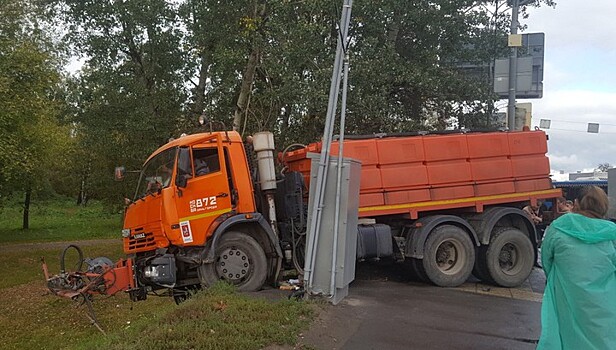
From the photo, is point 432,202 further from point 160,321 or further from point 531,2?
point 531,2

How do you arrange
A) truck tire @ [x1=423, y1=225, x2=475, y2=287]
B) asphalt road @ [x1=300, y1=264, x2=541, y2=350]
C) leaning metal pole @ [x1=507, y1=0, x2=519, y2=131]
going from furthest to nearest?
leaning metal pole @ [x1=507, y1=0, x2=519, y2=131]
truck tire @ [x1=423, y1=225, x2=475, y2=287]
asphalt road @ [x1=300, y1=264, x2=541, y2=350]

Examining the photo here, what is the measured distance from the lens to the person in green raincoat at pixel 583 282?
387 cm

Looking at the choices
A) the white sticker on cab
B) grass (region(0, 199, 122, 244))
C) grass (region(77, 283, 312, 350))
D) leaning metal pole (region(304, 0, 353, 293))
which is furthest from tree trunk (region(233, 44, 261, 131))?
grass (region(0, 199, 122, 244))

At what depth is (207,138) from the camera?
29.3 ft

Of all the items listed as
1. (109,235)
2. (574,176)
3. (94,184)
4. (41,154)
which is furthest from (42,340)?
(574,176)

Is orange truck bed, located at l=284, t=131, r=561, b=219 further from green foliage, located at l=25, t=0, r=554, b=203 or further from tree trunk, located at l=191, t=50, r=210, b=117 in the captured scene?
tree trunk, located at l=191, t=50, r=210, b=117

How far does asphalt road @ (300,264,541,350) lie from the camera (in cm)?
607

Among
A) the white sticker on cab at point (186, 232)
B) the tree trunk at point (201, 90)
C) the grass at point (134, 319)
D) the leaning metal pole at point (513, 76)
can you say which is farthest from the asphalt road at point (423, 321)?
the tree trunk at point (201, 90)

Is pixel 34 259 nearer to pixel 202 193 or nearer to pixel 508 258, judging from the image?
pixel 202 193

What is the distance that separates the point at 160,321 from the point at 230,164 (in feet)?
11.3

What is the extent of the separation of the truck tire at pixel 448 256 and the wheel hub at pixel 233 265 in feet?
10.9

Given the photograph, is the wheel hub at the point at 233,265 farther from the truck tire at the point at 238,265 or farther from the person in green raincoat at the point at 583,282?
the person in green raincoat at the point at 583,282

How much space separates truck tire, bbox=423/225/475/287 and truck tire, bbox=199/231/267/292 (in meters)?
3.12

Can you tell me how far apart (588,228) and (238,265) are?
5.73 metres
